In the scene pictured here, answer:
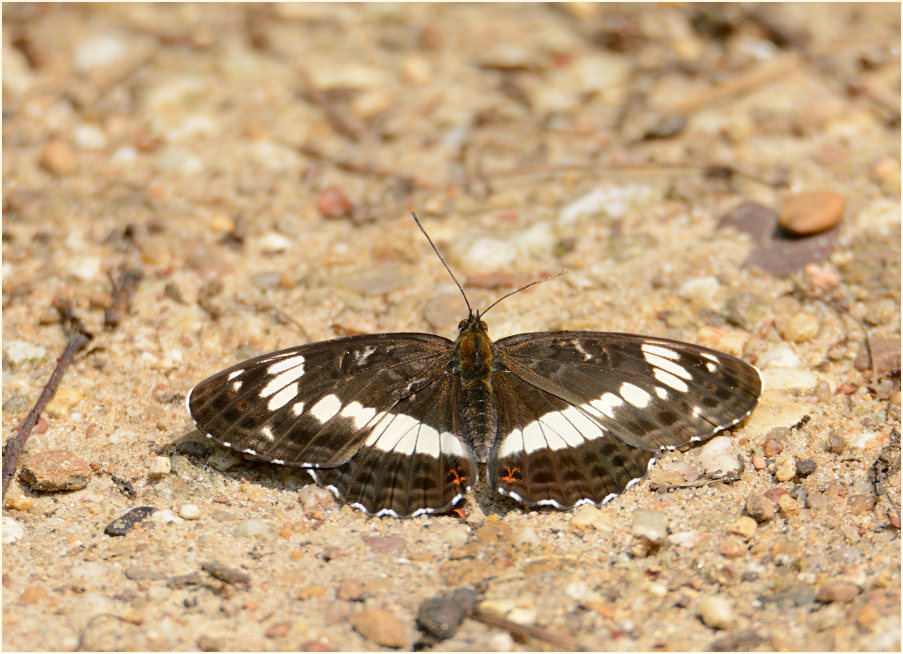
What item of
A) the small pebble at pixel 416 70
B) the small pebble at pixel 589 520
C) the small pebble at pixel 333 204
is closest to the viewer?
the small pebble at pixel 589 520

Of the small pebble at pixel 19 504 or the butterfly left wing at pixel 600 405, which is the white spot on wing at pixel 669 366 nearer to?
the butterfly left wing at pixel 600 405

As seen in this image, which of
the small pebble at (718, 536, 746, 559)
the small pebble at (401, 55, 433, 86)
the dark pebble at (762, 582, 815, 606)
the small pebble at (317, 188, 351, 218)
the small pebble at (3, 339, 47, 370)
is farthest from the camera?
the small pebble at (401, 55, 433, 86)

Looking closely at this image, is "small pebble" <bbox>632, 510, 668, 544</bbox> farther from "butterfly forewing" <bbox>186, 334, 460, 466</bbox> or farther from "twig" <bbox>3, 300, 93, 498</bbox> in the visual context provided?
"twig" <bbox>3, 300, 93, 498</bbox>

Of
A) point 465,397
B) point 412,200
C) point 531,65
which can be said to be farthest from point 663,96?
point 465,397

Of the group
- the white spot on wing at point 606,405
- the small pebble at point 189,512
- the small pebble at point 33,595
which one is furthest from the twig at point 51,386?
the white spot on wing at point 606,405

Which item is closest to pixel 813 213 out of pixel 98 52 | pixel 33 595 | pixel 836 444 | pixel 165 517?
pixel 836 444

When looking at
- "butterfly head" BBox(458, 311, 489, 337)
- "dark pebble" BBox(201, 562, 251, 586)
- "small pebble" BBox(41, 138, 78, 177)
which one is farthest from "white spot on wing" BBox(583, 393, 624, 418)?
"small pebble" BBox(41, 138, 78, 177)
